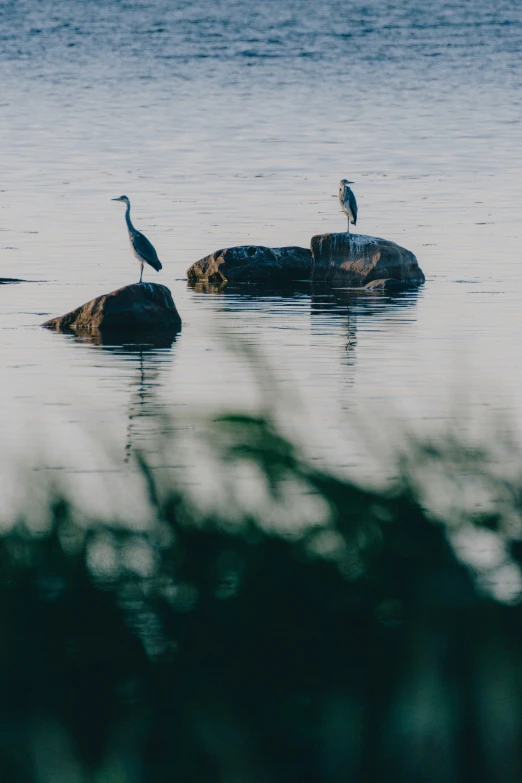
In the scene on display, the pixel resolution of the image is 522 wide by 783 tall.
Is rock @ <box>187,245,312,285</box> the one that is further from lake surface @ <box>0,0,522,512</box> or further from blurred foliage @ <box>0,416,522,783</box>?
blurred foliage @ <box>0,416,522,783</box>

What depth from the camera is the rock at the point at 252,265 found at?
23484 millimetres

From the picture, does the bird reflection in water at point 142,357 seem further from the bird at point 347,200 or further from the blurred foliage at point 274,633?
the blurred foliage at point 274,633

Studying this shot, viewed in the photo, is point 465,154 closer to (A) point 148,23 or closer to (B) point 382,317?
(B) point 382,317

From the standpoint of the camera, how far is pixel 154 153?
4597cm

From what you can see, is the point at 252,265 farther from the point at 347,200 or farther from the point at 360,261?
the point at 347,200

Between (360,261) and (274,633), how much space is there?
2056 centimetres

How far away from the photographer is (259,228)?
95.9ft

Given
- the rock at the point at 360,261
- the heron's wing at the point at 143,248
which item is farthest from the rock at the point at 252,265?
the heron's wing at the point at 143,248

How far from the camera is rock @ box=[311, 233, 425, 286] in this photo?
76.2ft

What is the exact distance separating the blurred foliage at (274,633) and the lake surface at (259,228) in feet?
0.51

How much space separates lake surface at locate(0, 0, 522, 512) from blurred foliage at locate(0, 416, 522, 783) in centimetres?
15

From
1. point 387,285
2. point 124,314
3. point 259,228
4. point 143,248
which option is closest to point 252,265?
point 387,285

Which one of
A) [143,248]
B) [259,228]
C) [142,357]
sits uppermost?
[143,248]

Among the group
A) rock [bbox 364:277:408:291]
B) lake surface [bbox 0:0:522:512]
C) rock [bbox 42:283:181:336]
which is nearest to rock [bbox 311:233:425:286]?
rock [bbox 364:277:408:291]
